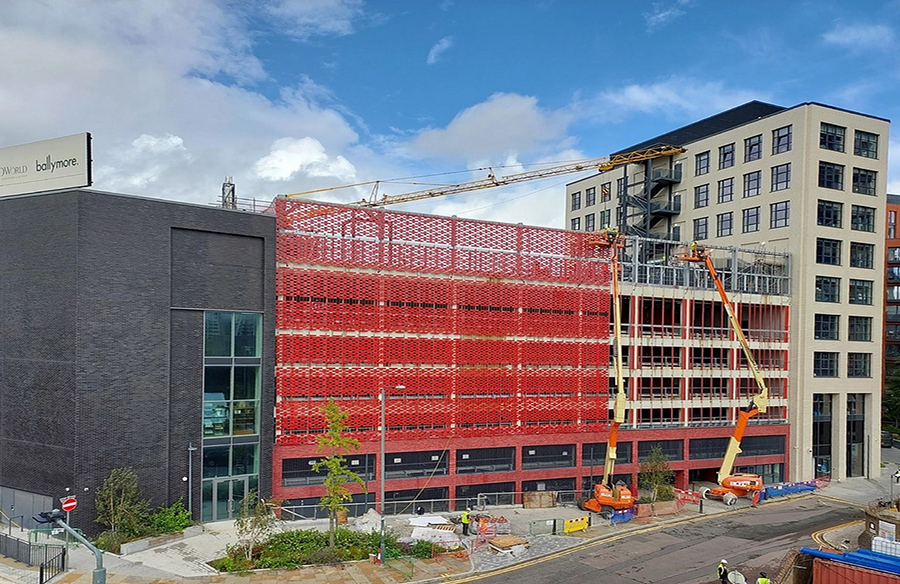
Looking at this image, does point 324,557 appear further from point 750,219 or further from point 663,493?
point 750,219

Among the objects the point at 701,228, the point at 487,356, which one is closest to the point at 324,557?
the point at 487,356

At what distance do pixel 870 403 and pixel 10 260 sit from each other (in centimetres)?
6849

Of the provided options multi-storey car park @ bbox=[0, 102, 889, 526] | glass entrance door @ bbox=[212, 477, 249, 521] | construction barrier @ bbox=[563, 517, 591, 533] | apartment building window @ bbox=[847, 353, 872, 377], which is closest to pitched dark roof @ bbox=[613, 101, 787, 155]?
multi-storey car park @ bbox=[0, 102, 889, 526]

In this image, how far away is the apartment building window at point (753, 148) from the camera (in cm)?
5726

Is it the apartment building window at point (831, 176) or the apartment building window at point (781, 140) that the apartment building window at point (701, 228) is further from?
the apartment building window at point (831, 176)

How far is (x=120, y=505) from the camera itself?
33.4 m

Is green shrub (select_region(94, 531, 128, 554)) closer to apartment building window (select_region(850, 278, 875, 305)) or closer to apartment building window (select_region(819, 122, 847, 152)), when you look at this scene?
apartment building window (select_region(819, 122, 847, 152))

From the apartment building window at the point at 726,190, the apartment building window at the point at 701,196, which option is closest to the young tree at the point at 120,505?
the apartment building window at the point at 726,190

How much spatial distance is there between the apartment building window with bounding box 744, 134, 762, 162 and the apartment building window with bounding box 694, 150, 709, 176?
13.9 feet

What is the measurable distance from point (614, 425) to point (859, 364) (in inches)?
1126

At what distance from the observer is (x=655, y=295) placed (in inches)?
2034

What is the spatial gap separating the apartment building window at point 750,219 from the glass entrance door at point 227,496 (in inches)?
1855

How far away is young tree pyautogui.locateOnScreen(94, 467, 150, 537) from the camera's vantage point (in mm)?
33375

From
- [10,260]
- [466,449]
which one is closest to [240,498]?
[466,449]
